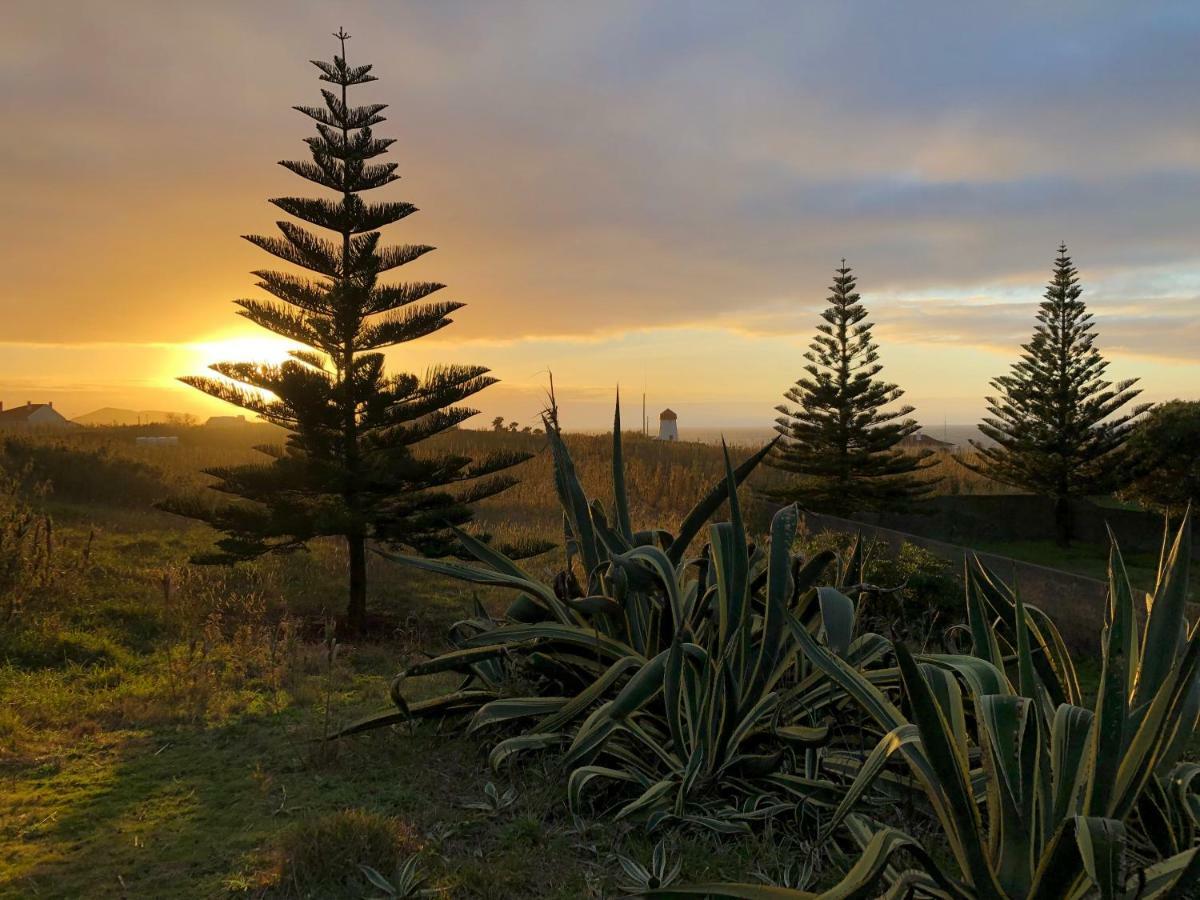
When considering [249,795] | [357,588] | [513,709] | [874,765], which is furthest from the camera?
[357,588]

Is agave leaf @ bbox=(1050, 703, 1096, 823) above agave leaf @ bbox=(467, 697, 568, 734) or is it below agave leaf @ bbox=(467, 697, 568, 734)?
above

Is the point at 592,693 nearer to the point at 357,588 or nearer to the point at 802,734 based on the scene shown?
the point at 802,734

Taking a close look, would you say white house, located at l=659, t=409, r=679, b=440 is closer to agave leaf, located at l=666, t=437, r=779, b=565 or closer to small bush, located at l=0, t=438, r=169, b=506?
small bush, located at l=0, t=438, r=169, b=506

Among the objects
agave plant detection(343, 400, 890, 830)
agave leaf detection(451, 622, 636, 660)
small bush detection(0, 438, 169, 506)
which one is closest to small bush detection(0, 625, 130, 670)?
agave plant detection(343, 400, 890, 830)

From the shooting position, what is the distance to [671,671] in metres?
2.75

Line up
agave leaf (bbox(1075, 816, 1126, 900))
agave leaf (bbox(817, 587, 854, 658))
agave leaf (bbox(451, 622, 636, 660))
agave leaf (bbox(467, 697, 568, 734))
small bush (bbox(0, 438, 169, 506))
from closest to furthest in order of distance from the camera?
agave leaf (bbox(1075, 816, 1126, 900)) → agave leaf (bbox(817, 587, 854, 658)) → agave leaf (bbox(467, 697, 568, 734)) → agave leaf (bbox(451, 622, 636, 660)) → small bush (bbox(0, 438, 169, 506))

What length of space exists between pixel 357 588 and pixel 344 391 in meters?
1.76

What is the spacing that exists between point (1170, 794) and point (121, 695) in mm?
4804

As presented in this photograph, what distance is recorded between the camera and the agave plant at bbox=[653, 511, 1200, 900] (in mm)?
1743

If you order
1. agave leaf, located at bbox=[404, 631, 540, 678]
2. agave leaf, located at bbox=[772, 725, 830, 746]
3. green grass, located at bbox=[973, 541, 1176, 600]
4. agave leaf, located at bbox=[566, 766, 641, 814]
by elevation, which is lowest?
green grass, located at bbox=[973, 541, 1176, 600]

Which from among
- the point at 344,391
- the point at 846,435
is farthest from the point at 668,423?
the point at 344,391

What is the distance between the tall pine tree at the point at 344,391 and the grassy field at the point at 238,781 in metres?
0.92

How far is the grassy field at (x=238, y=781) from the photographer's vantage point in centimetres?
235

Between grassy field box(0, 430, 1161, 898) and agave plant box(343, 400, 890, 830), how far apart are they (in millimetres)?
182
